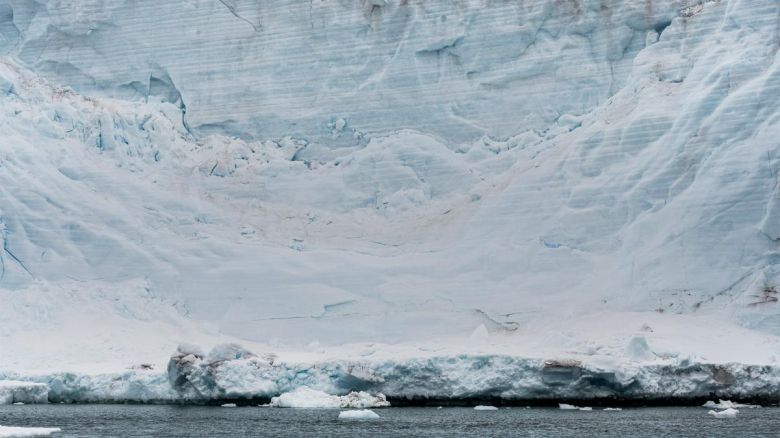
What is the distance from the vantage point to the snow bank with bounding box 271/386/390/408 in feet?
96.1

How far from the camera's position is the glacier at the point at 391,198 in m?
30.5

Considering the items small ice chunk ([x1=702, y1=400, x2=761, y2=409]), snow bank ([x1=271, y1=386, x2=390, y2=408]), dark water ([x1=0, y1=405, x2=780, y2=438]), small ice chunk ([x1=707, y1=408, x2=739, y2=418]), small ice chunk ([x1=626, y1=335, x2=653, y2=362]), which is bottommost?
dark water ([x1=0, y1=405, x2=780, y2=438])

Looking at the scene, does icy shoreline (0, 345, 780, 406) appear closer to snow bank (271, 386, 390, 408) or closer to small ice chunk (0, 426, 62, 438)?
snow bank (271, 386, 390, 408)

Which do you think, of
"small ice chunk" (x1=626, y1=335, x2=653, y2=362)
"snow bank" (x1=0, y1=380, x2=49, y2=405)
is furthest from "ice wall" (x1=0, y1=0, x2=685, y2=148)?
"snow bank" (x1=0, y1=380, x2=49, y2=405)

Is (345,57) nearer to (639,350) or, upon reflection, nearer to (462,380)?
(462,380)

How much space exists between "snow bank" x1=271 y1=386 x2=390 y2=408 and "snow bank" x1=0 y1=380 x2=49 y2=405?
181 inches

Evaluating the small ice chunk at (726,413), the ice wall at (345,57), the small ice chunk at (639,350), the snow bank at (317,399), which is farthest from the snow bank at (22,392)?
the small ice chunk at (726,413)

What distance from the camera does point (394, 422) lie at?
26.5 metres

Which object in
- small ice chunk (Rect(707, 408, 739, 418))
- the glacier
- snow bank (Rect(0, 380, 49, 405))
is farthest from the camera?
the glacier

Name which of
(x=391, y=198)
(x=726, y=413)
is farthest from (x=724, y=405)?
(x=391, y=198)

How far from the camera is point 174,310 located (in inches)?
1357

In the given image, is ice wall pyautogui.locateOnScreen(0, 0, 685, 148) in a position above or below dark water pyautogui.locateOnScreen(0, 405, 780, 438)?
above

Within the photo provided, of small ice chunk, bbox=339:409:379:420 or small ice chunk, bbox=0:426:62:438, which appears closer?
small ice chunk, bbox=0:426:62:438

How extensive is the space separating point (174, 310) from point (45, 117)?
19.7ft
